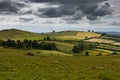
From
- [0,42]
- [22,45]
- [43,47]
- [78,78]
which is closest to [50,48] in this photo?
[43,47]

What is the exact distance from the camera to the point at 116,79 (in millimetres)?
27641

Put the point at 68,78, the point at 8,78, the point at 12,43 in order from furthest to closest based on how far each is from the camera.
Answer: the point at 12,43, the point at 68,78, the point at 8,78

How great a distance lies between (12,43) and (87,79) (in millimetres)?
116034

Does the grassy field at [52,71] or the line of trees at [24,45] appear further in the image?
the line of trees at [24,45]

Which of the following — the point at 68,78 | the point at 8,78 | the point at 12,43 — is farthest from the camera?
the point at 12,43

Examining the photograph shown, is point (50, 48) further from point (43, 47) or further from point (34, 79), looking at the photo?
point (34, 79)

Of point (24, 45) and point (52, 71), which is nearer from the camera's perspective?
point (52, 71)

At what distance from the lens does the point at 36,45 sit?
14612 cm

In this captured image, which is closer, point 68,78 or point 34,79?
point 34,79

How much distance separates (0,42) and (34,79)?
403 ft

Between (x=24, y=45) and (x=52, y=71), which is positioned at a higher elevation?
(x=24, y=45)

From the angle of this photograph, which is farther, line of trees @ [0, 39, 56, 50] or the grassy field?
line of trees @ [0, 39, 56, 50]

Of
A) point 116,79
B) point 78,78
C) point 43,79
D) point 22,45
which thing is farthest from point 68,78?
point 22,45

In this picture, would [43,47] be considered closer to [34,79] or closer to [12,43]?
[12,43]
